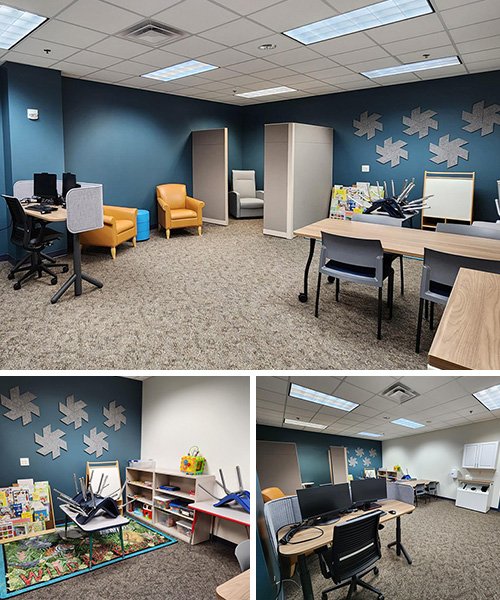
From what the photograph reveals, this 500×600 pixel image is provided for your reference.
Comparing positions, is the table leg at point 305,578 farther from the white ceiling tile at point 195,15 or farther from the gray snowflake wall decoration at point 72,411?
the white ceiling tile at point 195,15

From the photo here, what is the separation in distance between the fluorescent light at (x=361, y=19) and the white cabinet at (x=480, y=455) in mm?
3404

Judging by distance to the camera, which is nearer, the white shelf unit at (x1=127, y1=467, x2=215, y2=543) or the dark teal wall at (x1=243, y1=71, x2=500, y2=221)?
the white shelf unit at (x1=127, y1=467, x2=215, y2=543)

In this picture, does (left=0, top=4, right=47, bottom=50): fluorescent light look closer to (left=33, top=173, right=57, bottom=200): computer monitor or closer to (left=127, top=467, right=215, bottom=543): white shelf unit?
(left=33, top=173, right=57, bottom=200): computer monitor

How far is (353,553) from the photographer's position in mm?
1015

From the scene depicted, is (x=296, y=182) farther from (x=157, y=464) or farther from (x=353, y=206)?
(x=157, y=464)

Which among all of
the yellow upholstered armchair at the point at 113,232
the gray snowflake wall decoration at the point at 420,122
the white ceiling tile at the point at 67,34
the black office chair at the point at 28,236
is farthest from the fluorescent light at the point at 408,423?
the gray snowflake wall decoration at the point at 420,122

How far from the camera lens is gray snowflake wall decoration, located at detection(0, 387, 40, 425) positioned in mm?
1510

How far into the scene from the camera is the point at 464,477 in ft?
3.61

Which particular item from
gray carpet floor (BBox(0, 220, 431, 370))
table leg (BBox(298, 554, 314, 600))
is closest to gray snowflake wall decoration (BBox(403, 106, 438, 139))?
gray carpet floor (BBox(0, 220, 431, 370))

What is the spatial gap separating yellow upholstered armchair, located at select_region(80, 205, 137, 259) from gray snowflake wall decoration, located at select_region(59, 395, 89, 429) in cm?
424

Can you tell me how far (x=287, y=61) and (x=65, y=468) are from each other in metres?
4.85

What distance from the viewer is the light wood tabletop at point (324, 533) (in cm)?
104

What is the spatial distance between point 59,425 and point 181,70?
5.31 metres

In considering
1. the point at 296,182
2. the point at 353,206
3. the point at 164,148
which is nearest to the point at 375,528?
the point at 296,182
